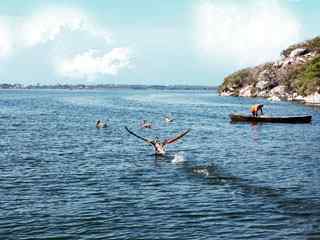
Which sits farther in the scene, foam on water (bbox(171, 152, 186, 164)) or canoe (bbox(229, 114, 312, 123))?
canoe (bbox(229, 114, 312, 123))

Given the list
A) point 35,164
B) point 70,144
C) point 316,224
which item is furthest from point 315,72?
point 316,224

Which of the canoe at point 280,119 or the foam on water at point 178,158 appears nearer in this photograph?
the foam on water at point 178,158

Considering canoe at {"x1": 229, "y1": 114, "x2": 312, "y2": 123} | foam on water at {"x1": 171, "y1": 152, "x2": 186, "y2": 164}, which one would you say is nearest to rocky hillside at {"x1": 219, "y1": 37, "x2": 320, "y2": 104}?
canoe at {"x1": 229, "y1": 114, "x2": 312, "y2": 123}

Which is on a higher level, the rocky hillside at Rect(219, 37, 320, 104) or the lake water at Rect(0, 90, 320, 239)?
the rocky hillside at Rect(219, 37, 320, 104)

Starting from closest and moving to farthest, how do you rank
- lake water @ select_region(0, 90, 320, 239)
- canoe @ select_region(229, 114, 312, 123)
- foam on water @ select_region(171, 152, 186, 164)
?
1. lake water @ select_region(0, 90, 320, 239)
2. foam on water @ select_region(171, 152, 186, 164)
3. canoe @ select_region(229, 114, 312, 123)

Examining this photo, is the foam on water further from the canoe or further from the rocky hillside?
the rocky hillside

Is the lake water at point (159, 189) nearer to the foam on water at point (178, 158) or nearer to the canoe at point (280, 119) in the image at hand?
the foam on water at point (178, 158)

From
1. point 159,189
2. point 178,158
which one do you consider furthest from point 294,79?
point 159,189

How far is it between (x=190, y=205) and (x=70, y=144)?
29.1 meters

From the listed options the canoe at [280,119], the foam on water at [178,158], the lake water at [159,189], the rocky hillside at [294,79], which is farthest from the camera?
the rocky hillside at [294,79]

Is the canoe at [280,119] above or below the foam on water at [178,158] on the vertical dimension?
above

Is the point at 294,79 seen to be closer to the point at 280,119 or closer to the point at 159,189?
the point at 280,119

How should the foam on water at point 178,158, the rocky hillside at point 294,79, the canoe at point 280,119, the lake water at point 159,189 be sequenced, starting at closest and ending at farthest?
the lake water at point 159,189 < the foam on water at point 178,158 < the canoe at point 280,119 < the rocky hillside at point 294,79

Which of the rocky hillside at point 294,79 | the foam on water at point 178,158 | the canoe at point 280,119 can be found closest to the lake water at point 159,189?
the foam on water at point 178,158
